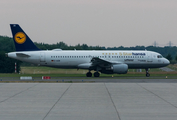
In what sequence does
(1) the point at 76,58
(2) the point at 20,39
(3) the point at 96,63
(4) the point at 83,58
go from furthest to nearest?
(4) the point at 83,58 → (1) the point at 76,58 → (2) the point at 20,39 → (3) the point at 96,63

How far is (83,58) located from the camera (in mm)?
36062

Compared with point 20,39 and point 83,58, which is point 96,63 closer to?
point 83,58

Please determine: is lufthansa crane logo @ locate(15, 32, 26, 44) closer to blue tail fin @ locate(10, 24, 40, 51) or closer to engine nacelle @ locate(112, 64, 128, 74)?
blue tail fin @ locate(10, 24, 40, 51)

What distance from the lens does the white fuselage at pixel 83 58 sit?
35.6 m

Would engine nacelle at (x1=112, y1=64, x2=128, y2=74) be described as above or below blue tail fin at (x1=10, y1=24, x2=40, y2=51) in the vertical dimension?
below

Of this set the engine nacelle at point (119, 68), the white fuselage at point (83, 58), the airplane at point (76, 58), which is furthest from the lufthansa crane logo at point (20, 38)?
the engine nacelle at point (119, 68)

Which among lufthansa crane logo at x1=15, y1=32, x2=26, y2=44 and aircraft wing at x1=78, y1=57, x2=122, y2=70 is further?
lufthansa crane logo at x1=15, y1=32, x2=26, y2=44

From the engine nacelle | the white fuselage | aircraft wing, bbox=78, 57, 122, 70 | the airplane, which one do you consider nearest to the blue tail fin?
the airplane

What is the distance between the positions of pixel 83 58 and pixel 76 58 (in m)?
0.92

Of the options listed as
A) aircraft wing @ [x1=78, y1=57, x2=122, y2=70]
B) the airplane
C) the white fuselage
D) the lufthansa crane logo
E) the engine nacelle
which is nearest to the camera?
the engine nacelle

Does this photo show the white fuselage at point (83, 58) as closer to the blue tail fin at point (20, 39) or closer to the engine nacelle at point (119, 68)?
the blue tail fin at point (20, 39)

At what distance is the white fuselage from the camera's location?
35.6 m

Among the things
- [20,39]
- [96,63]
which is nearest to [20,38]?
[20,39]
